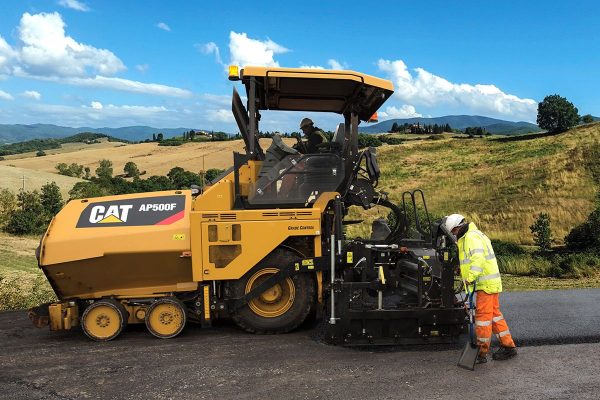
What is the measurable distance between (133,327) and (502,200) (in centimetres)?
2746

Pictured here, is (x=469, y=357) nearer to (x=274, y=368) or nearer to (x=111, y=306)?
(x=274, y=368)

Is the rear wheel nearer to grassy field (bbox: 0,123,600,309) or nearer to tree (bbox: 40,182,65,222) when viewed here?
grassy field (bbox: 0,123,600,309)

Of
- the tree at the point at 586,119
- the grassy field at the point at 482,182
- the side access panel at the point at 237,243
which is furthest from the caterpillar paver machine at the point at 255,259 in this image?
the tree at the point at 586,119

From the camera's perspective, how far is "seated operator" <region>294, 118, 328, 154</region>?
5.75m

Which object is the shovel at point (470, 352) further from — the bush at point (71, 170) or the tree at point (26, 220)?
the bush at point (71, 170)

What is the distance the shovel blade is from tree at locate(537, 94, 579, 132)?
6259 cm

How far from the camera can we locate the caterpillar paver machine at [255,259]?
5008 mm

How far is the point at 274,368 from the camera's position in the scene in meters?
4.39

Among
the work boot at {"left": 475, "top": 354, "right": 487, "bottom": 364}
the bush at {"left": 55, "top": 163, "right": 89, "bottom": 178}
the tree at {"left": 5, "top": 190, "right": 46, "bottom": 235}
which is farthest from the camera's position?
the bush at {"left": 55, "top": 163, "right": 89, "bottom": 178}

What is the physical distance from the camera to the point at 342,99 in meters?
6.02

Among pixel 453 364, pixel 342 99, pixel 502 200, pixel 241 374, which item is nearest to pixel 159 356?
pixel 241 374

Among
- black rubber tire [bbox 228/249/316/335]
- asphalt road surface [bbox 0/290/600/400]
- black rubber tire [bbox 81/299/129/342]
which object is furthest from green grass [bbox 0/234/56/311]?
black rubber tire [bbox 228/249/316/335]

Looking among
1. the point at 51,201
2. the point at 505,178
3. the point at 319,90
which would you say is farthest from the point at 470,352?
the point at 505,178

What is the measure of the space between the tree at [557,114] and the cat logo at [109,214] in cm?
6324
